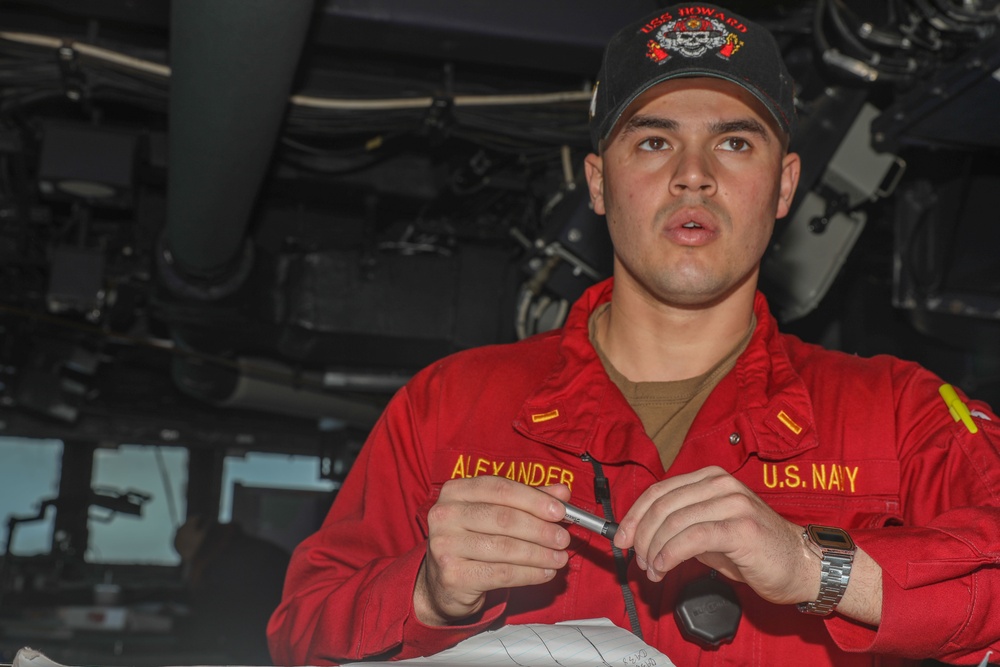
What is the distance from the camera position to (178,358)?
5672 mm

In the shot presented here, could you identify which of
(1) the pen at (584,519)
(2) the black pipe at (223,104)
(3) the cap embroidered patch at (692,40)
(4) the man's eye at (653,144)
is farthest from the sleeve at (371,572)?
(2) the black pipe at (223,104)

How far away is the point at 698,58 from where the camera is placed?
1.57m

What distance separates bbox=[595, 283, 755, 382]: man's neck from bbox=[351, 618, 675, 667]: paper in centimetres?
66

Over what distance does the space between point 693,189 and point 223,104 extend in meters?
1.25

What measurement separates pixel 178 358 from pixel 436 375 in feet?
14.2

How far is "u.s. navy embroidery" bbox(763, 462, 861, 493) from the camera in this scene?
1.43 metres

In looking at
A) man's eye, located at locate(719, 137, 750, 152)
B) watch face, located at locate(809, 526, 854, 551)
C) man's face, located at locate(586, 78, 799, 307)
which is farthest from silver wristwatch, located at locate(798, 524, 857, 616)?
man's eye, located at locate(719, 137, 750, 152)

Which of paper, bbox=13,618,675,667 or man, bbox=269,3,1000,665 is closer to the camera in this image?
paper, bbox=13,618,675,667

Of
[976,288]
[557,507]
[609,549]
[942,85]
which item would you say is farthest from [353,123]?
[557,507]

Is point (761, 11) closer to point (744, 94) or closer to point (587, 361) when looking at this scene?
point (744, 94)

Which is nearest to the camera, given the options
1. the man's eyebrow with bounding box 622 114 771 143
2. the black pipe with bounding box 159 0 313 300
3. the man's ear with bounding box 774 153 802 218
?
the man's eyebrow with bounding box 622 114 771 143

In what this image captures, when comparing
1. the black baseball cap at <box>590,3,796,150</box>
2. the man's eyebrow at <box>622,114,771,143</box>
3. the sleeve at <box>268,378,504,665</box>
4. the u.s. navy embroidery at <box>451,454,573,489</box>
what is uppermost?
the black baseball cap at <box>590,3,796,150</box>

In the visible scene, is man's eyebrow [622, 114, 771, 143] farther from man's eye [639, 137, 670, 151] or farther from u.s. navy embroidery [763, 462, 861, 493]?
u.s. navy embroidery [763, 462, 861, 493]

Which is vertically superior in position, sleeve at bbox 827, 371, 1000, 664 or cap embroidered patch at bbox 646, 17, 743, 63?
cap embroidered patch at bbox 646, 17, 743, 63
